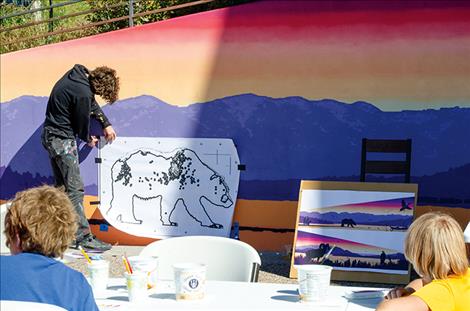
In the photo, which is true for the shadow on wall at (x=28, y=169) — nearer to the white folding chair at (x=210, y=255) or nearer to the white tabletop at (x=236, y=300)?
the white folding chair at (x=210, y=255)

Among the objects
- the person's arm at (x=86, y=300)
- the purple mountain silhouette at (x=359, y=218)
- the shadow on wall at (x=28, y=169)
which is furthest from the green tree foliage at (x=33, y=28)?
the person's arm at (x=86, y=300)

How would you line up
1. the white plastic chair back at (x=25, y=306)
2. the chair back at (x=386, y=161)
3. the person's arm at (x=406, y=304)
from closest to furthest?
the white plastic chair back at (x=25, y=306)
the person's arm at (x=406, y=304)
the chair back at (x=386, y=161)

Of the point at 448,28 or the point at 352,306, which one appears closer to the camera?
the point at 352,306

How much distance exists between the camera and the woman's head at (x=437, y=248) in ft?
8.32

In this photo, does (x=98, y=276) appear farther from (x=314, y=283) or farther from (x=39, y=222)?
(x=314, y=283)

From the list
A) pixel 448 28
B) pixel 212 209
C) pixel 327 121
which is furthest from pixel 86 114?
pixel 448 28

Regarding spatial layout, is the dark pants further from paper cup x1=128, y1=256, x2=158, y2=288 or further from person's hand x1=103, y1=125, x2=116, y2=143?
paper cup x1=128, y1=256, x2=158, y2=288

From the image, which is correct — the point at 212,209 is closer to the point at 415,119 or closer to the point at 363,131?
the point at 363,131

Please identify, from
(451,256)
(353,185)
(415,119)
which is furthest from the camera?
(415,119)

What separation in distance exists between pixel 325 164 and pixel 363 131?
419 millimetres

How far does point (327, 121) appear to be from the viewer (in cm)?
662

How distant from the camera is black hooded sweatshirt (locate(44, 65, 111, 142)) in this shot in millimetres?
6625

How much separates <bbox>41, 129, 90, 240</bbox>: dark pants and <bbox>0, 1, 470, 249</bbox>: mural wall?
44 centimetres

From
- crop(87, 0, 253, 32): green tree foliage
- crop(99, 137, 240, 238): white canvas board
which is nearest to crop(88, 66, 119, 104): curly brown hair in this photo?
crop(99, 137, 240, 238): white canvas board
